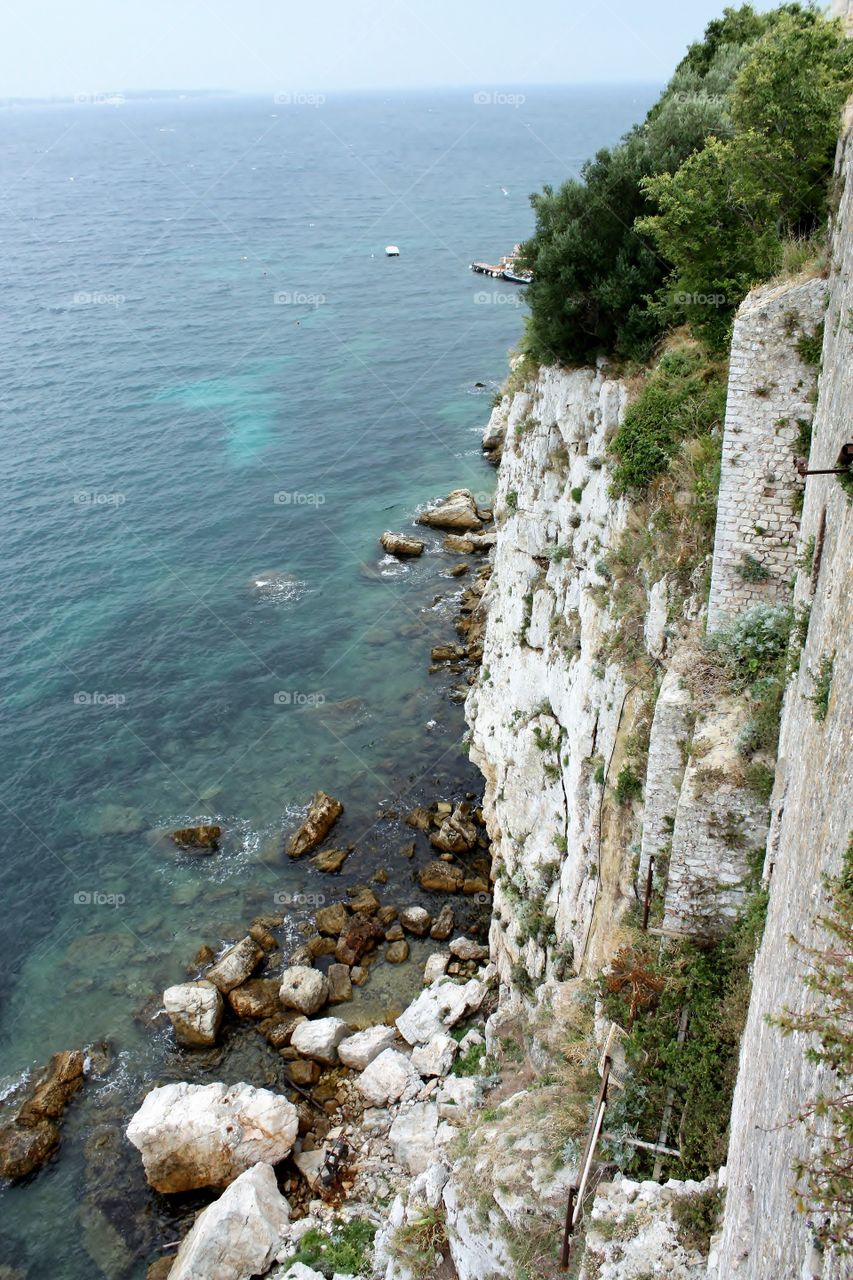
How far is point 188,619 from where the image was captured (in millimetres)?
42531

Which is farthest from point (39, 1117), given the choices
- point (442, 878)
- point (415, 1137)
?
point (442, 878)

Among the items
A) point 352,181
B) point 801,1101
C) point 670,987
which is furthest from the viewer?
point 352,181

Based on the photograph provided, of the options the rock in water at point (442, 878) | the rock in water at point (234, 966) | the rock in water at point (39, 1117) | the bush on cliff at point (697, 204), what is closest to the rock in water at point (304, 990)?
the rock in water at point (234, 966)

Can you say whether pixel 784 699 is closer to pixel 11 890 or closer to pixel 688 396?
pixel 688 396

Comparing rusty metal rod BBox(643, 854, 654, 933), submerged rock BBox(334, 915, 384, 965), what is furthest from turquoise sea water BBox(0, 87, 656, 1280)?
rusty metal rod BBox(643, 854, 654, 933)

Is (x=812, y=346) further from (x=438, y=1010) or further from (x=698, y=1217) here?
(x=438, y=1010)

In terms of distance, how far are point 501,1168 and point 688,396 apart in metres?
14.3

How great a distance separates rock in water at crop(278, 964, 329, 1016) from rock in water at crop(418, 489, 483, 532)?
2679 centimetres

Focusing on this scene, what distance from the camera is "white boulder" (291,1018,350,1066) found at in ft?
82.3

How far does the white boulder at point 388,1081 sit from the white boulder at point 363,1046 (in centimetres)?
56

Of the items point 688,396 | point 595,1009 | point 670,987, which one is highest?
point 688,396

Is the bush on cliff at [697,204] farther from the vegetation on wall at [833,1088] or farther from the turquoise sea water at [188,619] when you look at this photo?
the turquoise sea water at [188,619]

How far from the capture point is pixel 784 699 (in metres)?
12.6

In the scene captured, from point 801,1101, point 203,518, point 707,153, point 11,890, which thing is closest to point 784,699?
point 801,1101
